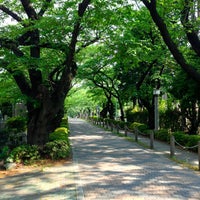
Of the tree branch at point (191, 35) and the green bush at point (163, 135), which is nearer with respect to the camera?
the tree branch at point (191, 35)

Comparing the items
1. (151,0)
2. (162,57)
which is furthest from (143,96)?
(151,0)

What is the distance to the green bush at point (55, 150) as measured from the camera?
1319 centimetres

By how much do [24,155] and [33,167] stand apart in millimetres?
963

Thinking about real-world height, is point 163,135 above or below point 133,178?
above

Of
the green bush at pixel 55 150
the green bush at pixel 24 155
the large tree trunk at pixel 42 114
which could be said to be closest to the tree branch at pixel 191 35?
the large tree trunk at pixel 42 114

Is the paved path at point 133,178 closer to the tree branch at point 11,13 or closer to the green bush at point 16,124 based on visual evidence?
the tree branch at point 11,13

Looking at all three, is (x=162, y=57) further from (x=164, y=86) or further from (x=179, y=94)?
(x=164, y=86)

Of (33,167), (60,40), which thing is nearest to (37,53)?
(60,40)

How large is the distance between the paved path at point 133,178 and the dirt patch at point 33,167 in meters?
0.70

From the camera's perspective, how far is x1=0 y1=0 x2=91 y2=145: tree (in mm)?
12938

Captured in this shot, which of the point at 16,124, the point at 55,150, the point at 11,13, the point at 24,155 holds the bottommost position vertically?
the point at 24,155

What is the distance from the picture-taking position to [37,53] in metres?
15.0

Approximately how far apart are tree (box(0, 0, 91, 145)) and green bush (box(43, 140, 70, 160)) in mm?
1251

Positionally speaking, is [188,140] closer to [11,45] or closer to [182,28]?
[182,28]
